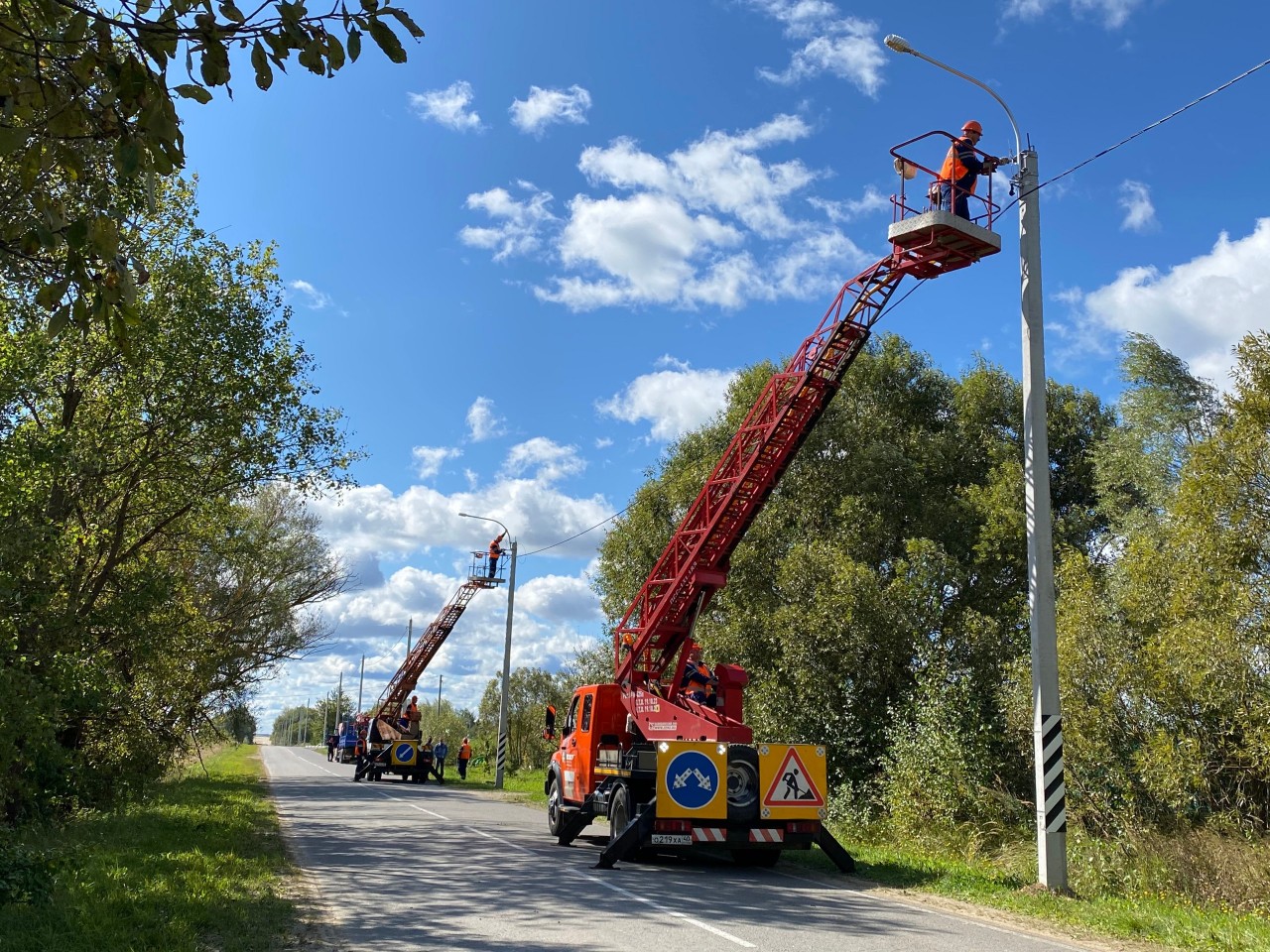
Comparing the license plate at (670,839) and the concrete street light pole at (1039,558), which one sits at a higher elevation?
the concrete street light pole at (1039,558)

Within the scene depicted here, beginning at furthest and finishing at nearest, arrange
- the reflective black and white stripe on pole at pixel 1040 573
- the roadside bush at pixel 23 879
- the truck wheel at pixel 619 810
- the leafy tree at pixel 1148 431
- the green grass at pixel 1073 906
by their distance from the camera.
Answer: the leafy tree at pixel 1148 431 < the truck wheel at pixel 619 810 < the reflective black and white stripe on pole at pixel 1040 573 < the green grass at pixel 1073 906 < the roadside bush at pixel 23 879

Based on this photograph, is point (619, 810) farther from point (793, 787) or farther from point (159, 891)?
point (159, 891)

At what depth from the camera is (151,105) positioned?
11.8 ft

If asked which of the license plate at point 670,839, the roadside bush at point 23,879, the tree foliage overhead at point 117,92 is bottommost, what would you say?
the license plate at point 670,839

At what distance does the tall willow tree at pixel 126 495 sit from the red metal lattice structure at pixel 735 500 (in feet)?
25.7

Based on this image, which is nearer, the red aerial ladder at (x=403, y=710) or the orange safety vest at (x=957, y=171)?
the orange safety vest at (x=957, y=171)

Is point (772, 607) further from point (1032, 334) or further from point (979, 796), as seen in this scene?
point (1032, 334)

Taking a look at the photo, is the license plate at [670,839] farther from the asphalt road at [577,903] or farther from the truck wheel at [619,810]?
the truck wheel at [619,810]

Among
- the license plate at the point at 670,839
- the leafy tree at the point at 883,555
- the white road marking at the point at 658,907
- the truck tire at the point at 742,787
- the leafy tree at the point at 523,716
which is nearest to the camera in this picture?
the white road marking at the point at 658,907

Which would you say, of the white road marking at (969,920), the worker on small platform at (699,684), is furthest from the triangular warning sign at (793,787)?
the worker on small platform at (699,684)

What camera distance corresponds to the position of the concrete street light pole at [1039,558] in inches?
451

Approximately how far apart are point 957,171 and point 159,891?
12923mm

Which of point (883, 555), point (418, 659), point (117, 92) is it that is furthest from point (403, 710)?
point (117, 92)

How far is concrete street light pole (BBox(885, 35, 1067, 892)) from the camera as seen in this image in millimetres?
11453
